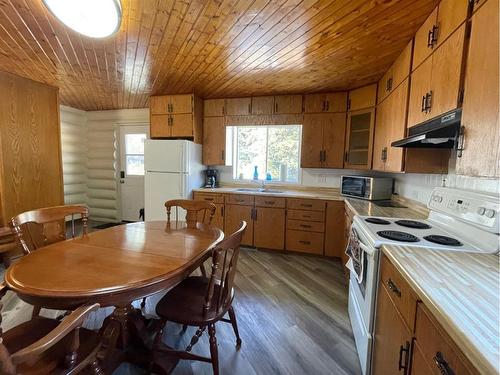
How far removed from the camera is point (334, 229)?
3.25m

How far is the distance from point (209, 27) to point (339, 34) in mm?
1006

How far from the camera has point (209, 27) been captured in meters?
1.86

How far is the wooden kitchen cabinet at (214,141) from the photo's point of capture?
392 cm

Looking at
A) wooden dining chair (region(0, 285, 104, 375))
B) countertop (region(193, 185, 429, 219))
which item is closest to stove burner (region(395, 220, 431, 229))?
countertop (region(193, 185, 429, 219))

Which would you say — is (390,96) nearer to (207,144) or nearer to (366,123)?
(366,123)

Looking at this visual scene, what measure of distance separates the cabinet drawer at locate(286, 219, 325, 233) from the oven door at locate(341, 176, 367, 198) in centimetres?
55

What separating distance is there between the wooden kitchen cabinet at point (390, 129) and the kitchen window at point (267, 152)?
4.18 ft

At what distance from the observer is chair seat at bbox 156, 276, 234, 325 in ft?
4.48

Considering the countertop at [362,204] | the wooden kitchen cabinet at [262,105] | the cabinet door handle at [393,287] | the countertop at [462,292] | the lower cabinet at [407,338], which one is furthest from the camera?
the wooden kitchen cabinet at [262,105]

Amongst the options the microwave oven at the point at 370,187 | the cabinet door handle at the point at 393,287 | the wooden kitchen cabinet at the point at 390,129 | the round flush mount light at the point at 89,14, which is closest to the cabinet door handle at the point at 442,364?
the cabinet door handle at the point at 393,287

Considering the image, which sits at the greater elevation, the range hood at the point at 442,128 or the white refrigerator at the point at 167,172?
the range hood at the point at 442,128

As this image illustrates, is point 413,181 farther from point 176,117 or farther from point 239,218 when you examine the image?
point 176,117

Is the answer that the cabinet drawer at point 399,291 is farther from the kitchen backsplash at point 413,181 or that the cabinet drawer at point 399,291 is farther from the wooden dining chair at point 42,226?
the wooden dining chair at point 42,226

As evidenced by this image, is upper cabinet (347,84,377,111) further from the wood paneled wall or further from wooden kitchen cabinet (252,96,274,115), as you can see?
the wood paneled wall
